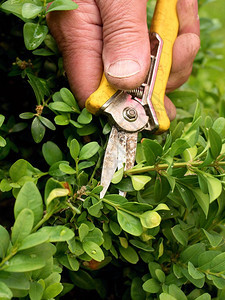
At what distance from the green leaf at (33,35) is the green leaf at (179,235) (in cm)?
63

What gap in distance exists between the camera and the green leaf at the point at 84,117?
109cm

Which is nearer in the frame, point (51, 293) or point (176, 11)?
point (51, 293)

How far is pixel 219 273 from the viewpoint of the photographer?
0.98 m

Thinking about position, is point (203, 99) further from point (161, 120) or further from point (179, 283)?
point (179, 283)

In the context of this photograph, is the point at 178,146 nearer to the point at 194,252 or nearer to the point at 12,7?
the point at 194,252

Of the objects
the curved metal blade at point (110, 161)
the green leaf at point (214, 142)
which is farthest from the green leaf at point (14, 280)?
the green leaf at point (214, 142)

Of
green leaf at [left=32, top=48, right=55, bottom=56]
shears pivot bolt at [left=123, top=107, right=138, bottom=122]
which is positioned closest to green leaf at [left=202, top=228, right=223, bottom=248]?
shears pivot bolt at [left=123, top=107, right=138, bottom=122]

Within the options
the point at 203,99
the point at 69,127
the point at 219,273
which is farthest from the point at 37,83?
the point at 203,99

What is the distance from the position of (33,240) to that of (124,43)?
2.19 ft

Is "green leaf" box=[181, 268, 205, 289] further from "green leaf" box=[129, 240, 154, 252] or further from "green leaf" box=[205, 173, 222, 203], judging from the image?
"green leaf" box=[205, 173, 222, 203]

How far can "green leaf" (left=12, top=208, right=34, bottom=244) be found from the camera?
0.72 meters

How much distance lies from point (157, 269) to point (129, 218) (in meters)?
0.20

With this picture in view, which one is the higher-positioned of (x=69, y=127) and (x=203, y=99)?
(x=69, y=127)

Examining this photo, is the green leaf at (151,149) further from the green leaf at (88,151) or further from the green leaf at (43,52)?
the green leaf at (43,52)
